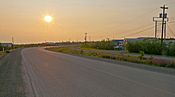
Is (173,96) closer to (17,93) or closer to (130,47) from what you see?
(17,93)

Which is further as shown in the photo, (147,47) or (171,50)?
(147,47)

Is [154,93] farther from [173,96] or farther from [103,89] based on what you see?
[103,89]

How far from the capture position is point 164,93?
33.3ft

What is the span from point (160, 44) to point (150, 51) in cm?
389

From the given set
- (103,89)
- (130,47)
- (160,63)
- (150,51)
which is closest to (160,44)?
(150,51)

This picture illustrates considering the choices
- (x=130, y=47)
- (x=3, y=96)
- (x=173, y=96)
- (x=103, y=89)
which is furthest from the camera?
(x=130, y=47)

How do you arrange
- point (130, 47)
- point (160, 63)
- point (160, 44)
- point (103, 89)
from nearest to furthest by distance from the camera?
1. point (103, 89)
2. point (160, 63)
3. point (160, 44)
4. point (130, 47)

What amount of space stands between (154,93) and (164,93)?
0.37m

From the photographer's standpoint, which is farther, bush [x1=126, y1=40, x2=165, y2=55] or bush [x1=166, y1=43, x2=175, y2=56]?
bush [x1=126, y1=40, x2=165, y2=55]

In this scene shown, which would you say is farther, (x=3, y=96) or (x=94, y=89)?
(x=94, y=89)

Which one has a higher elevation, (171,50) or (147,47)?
(147,47)

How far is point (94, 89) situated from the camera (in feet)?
36.5

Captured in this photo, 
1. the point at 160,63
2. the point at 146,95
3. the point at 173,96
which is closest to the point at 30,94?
the point at 146,95

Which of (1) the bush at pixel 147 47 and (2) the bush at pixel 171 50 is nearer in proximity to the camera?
(2) the bush at pixel 171 50
